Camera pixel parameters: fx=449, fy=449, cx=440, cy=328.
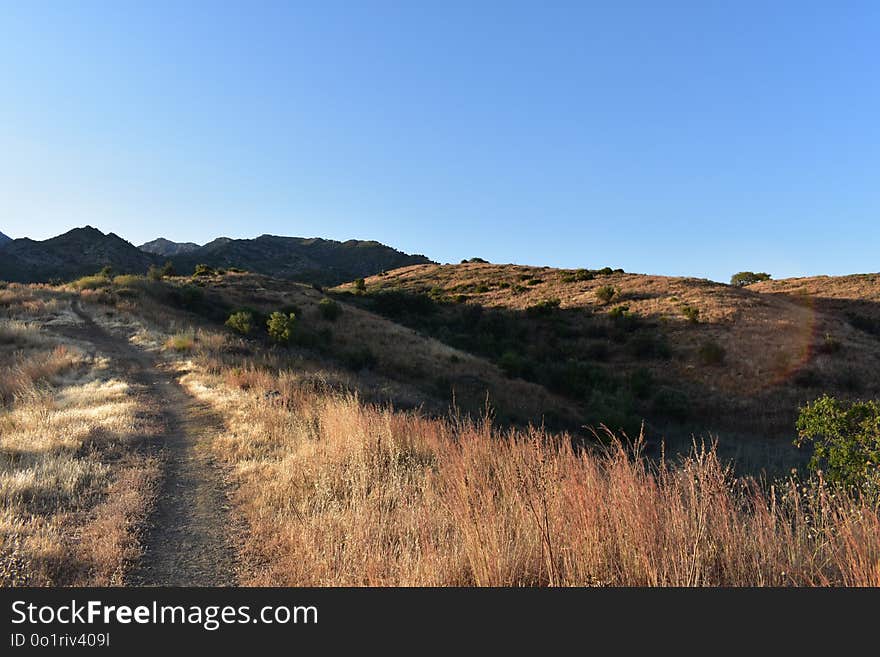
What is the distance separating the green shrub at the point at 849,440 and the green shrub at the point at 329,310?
42071 millimetres

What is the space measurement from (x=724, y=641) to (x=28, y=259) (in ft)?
443

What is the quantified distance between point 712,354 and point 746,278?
6811 cm

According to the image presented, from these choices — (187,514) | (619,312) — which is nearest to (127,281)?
(187,514)

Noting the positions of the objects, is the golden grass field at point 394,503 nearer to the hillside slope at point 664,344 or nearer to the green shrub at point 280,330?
the green shrub at point 280,330

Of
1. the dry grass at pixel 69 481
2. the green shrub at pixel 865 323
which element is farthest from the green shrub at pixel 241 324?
the green shrub at pixel 865 323

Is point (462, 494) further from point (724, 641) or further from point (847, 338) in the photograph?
point (847, 338)

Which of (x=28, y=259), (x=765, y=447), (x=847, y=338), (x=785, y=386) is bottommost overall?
(x=765, y=447)

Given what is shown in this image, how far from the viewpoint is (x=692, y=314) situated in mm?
43625

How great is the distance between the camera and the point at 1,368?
1608cm

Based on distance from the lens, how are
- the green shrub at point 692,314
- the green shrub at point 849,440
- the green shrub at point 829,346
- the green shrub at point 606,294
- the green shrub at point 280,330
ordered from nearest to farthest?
the green shrub at point 849,440 → the green shrub at point 280,330 → the green shrub at point 829,346 → the green shrub at point 692,314 → the green shrub at point 606,294

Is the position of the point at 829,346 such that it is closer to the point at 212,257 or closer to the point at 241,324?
the point at 241,324

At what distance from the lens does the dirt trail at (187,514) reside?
4484 millimetres

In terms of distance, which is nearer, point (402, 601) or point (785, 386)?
point (402, 601)

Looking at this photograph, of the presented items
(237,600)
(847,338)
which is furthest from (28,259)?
(847,338)
